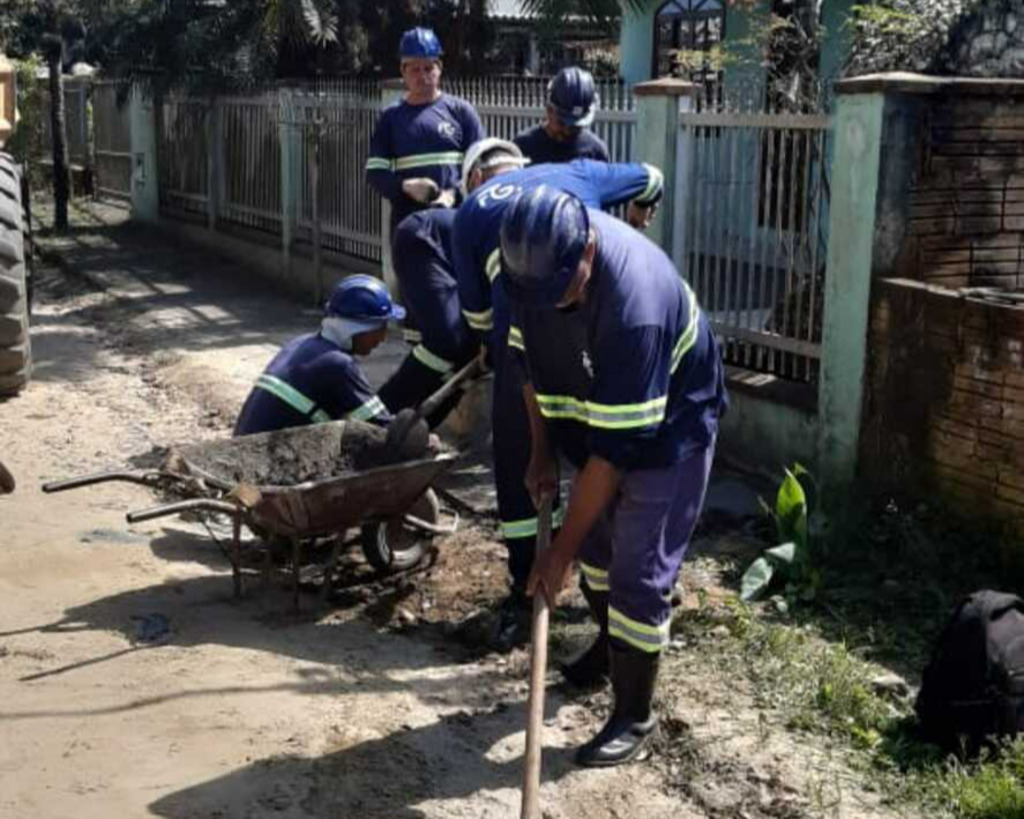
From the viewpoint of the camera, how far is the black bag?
430 centimetres

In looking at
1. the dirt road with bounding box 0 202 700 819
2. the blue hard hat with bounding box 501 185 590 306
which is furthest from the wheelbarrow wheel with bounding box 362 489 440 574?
the blue hard hat with bounding box 501 185 590 306

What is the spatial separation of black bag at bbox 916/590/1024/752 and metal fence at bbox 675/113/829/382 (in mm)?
2673

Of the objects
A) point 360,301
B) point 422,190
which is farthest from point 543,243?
point 422,190

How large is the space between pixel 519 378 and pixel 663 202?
297cm

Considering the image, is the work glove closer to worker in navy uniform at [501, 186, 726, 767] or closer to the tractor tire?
the tractor tire

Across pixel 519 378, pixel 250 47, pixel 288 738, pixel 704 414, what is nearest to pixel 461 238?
pixel 519 378

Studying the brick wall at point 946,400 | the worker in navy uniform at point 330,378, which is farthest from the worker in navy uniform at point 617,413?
the brick wall at point 946,400

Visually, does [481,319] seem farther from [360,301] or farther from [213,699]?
[213,699]

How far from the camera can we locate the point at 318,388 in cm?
611

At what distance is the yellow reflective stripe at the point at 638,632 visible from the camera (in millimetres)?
4324

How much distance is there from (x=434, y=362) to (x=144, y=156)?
12.7 m

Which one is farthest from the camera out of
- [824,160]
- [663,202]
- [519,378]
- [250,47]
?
[250,47]

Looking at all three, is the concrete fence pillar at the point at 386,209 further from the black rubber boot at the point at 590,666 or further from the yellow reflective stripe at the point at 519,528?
the black rubber boot at the point at 590,666

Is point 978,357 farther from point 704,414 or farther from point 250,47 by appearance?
point 250,47
